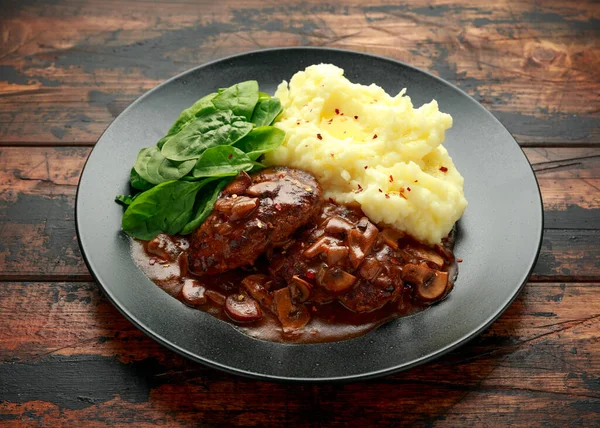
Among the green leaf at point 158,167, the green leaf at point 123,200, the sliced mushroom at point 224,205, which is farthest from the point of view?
the green leaf at point 123,200

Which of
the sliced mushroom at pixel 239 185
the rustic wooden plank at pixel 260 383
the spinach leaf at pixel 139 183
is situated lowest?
the rustic wooden plank at pixel 260 383

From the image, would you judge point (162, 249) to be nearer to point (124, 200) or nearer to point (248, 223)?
point (124, 200)

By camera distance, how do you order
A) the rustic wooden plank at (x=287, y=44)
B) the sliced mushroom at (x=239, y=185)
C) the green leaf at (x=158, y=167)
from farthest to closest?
the rustic wooden plank at (x=287, y=44)
the green leaf at (x=158, y=167)
the sliced mushroom at (x=239, y=185)

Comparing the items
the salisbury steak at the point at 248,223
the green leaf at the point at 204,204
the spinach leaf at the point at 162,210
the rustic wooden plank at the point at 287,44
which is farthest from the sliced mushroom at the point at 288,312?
the rustic wooden plank at the point at 287,44

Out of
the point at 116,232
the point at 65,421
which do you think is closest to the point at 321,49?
the point at 116,232

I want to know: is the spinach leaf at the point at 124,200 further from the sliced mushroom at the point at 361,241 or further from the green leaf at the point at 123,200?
the sliced mushroom at the point at 361,241

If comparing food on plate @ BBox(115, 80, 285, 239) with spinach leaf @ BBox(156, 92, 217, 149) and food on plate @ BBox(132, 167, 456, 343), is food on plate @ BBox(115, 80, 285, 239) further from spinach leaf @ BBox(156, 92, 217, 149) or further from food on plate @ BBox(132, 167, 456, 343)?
food on plate @ BBox(132, 167, 456, 343)
